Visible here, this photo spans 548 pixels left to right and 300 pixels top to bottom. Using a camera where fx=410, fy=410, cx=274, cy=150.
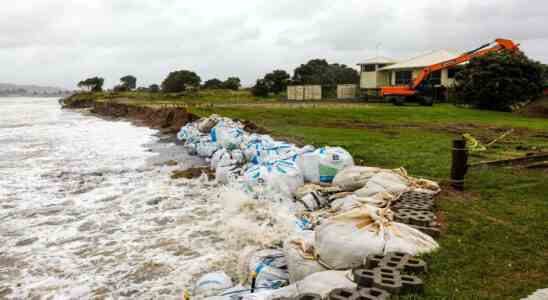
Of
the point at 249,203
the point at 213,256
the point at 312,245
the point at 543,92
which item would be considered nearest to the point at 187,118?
the point at 249,203

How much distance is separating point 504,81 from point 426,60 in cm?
1020

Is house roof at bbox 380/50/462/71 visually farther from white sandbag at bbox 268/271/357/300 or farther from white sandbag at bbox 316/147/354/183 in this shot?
white sandbag at bbox 268/271/357/300

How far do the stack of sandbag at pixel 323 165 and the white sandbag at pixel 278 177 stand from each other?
0.15 metres

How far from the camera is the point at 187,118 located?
59.5ft

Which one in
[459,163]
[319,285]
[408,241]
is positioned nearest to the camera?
[319,285]

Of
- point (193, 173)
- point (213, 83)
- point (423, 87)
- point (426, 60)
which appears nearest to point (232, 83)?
point (213, 83)

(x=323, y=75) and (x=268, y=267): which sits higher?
(x=323, y=75)

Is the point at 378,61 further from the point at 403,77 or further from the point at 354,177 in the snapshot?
the point at 354,177

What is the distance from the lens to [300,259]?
10.1 feet

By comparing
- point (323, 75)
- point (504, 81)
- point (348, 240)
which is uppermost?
point (323, 75)

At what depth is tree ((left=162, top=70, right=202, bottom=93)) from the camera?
5472 centimetres

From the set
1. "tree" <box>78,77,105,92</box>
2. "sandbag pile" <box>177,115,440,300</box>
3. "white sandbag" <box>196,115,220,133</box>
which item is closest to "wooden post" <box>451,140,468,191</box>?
"sandbag pile" <box>177,115,440,300</box>

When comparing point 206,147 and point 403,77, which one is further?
point 403,77

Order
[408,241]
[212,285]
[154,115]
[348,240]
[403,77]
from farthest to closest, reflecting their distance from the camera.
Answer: [403,77]
[154,115]
[212,285]
[408,241]
[348,240]
